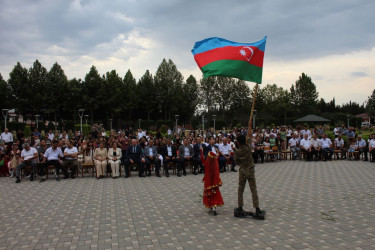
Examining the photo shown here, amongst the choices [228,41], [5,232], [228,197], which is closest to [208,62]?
[228,41]

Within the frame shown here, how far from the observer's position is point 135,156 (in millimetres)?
12969

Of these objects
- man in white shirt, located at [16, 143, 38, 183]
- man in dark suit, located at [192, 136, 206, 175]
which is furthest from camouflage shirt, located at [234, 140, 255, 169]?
man in white shirt, located at [16, 143, 38, 183]

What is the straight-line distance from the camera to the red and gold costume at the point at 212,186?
6969 mm

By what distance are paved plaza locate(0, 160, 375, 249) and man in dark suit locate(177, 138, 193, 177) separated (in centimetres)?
225

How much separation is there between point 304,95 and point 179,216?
7533 cm

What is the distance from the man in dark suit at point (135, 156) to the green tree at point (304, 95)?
222ft

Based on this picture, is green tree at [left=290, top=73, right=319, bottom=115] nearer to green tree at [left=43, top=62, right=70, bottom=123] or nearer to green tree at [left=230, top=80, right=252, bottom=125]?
green tree at [left=230, top=80, right=252, bottom=125]

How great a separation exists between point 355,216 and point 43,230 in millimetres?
6527

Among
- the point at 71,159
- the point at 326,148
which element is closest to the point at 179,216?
the point at 71,159

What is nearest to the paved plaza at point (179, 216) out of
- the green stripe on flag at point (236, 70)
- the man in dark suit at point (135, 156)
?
the man in dark suit at point (135, 156)

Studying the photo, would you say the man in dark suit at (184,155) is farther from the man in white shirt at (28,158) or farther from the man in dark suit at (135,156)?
the man in white shirt at (28,158)

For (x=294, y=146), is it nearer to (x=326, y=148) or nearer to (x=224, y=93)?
(x=326, y=148)

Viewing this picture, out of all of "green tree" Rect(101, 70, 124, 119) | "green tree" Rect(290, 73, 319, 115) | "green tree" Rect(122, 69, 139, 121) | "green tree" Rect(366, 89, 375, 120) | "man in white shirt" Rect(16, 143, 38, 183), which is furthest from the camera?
"green tree" Rect(290, 73, 319, 115)

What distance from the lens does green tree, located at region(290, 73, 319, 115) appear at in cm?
7462
